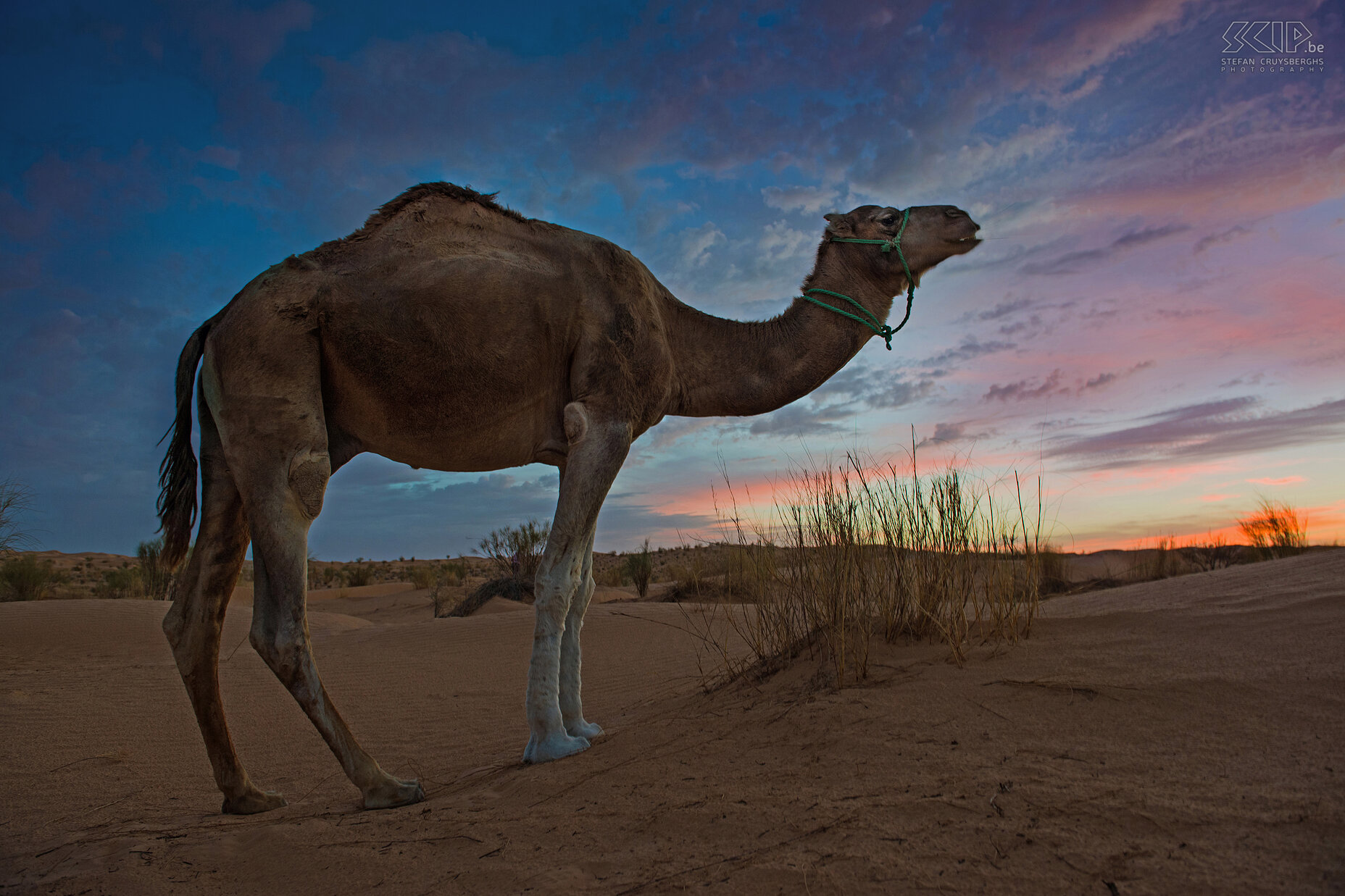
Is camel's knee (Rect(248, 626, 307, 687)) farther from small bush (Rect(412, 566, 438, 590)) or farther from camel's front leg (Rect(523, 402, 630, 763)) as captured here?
small bush (Rect(412, 566, 438, 590))

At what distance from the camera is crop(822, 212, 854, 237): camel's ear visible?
18.8 feet

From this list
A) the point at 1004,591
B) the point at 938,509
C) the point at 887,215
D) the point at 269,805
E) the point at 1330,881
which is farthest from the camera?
the point at 887,215

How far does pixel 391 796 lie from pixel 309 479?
1657mm

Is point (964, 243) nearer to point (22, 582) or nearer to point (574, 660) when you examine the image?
point (574, 660)

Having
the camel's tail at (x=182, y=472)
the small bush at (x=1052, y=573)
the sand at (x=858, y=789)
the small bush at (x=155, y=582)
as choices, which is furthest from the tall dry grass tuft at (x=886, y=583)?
the small bush at (x=155, y=582)

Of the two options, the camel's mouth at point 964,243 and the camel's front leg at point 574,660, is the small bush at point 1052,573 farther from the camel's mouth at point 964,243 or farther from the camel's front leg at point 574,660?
the camel's front leg at point 574,660

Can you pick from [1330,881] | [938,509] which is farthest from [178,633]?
[1330,881]

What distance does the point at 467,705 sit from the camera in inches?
276

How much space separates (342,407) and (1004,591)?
4001mm

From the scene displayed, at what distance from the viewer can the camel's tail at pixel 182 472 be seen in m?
4.53

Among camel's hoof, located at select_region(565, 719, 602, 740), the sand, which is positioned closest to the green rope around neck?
the sand

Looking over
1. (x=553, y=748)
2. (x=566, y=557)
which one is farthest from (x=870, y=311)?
(x=553, y=748)

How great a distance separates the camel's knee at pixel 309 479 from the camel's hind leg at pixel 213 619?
2.41 ft

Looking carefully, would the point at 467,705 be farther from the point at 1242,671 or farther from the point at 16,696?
the point at 1242,671
